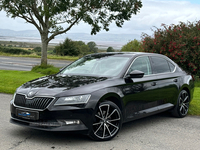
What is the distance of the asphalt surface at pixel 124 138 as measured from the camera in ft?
16.0

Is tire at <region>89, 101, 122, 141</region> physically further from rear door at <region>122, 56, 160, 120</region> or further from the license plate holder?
the license plate holder

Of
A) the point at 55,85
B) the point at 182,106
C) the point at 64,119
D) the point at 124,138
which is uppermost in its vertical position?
the point at 55,85

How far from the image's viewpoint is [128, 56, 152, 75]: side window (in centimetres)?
622

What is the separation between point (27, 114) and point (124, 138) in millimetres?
1789

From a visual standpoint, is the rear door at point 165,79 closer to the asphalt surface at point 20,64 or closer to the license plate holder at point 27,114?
the license plate holder at point 27,114

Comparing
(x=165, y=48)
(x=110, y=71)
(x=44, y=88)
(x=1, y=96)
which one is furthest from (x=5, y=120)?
(x=165, y=48)

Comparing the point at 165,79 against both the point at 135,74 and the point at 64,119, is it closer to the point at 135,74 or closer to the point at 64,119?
the point at 135,74

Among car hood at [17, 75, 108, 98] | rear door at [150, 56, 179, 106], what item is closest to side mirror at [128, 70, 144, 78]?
car hood at [17, 75, 108, 98]

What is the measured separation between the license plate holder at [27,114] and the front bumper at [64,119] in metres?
0.04

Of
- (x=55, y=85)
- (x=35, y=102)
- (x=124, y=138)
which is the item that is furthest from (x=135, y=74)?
(x=35, y=102)

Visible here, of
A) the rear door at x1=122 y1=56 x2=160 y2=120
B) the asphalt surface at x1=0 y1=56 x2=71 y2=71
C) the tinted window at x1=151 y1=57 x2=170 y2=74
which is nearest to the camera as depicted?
the rear door at x1=122 y1=56 x2=160 y2=120

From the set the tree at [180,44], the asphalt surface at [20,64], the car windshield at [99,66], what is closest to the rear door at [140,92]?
the car windshield at [99,66]

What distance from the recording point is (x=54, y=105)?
A: 477 cm

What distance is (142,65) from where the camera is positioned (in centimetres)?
643
